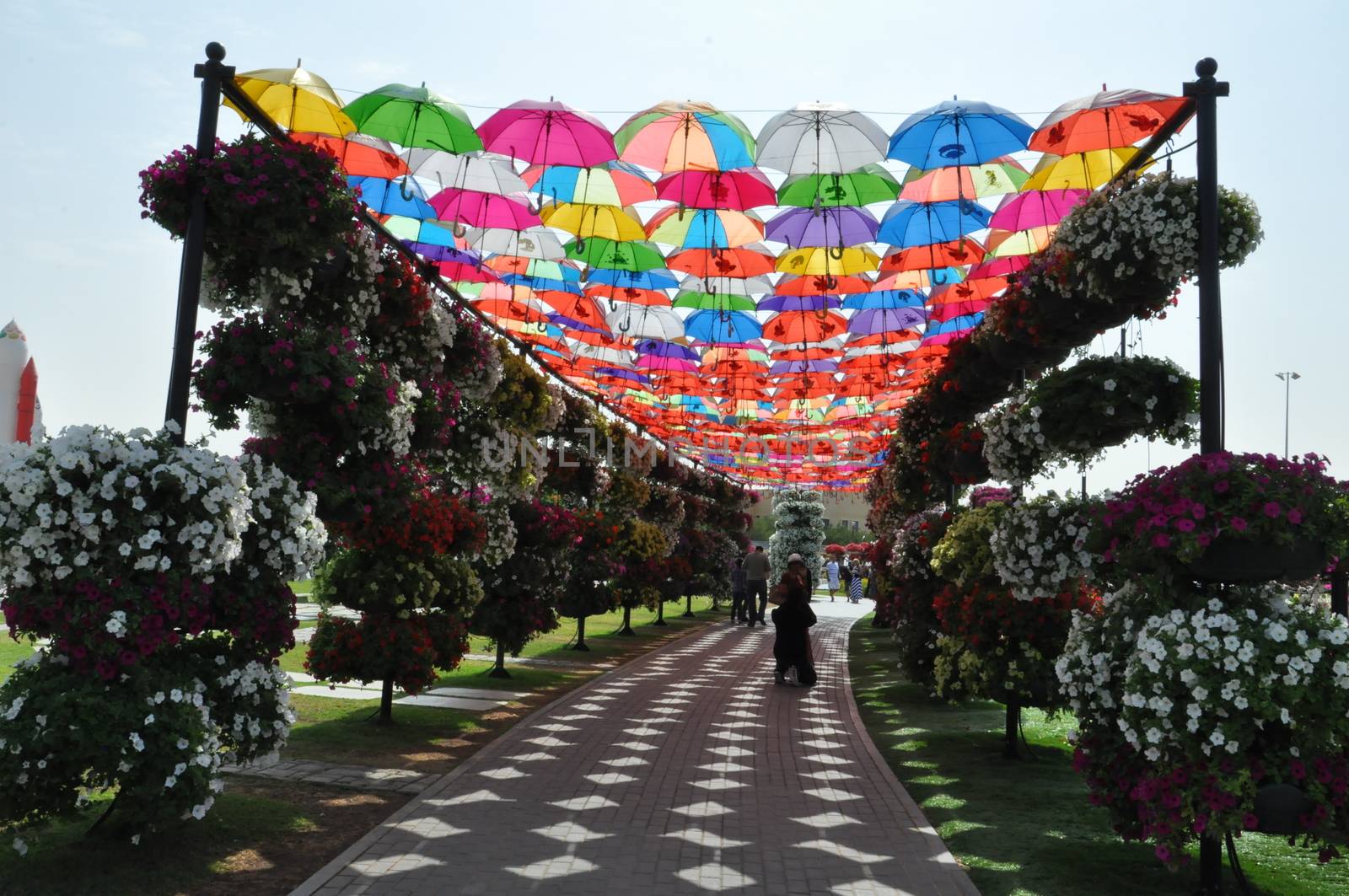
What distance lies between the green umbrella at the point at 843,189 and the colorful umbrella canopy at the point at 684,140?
829 mm

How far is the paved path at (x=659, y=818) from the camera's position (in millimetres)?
5422

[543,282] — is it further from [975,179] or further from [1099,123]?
[1099,123]

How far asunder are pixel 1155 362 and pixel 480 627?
30.5ft

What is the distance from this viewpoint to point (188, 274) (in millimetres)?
6230

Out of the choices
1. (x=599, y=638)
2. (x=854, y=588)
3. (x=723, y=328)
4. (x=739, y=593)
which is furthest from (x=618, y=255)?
(x=854, y=588)

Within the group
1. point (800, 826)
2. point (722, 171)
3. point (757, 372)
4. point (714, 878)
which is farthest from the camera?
point (757, 372)

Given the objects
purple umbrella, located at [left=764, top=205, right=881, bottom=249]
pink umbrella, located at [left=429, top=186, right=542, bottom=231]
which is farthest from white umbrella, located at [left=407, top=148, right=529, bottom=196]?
purple umbrella, located at [left=764, top=205, right=881, bottom=249]

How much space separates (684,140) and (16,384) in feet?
159

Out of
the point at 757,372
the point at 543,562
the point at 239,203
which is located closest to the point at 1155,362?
the point at 239,203

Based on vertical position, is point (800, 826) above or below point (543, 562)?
below

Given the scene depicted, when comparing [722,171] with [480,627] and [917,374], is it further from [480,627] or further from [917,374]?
[917,374]

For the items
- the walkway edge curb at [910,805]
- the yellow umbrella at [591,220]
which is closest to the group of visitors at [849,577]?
the walkway edge curb at [910,805]

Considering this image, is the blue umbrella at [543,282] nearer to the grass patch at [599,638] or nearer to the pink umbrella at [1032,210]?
the grass patch at [599,638]

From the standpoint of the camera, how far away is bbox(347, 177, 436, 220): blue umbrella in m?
10.6
